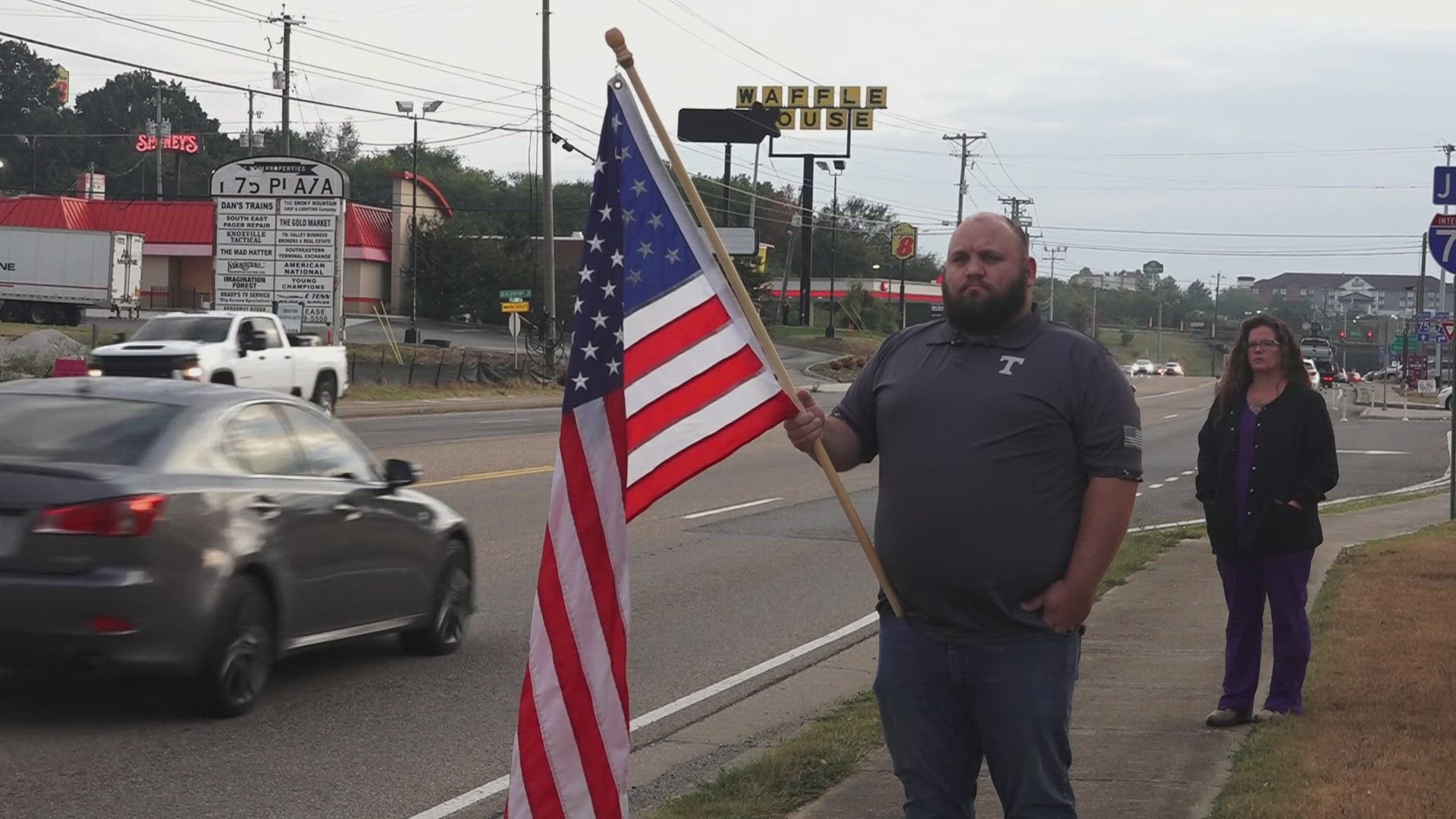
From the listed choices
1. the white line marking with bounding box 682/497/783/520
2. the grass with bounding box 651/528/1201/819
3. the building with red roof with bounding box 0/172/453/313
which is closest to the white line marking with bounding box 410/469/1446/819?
the grass with bounding box 651/528/1201/819

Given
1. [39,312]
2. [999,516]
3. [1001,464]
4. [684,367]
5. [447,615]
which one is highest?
[684,367]

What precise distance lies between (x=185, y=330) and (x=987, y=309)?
25.0m

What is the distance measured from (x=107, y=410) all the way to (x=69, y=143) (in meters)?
146

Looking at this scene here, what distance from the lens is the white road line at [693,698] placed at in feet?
22.5

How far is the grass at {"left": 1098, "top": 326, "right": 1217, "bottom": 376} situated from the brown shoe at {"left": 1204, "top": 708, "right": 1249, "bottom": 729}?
15256cm

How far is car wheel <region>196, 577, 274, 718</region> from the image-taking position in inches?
313

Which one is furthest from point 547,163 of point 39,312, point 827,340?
point 827,340

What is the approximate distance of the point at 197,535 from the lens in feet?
25.8

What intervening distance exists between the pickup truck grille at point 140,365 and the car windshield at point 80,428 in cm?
1834

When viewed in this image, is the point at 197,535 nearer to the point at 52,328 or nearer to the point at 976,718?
the point at 976,718

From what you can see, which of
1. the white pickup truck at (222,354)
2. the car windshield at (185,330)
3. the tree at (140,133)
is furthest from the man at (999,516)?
the tree at (140,133)

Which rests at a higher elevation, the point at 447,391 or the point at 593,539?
the point at 593,539

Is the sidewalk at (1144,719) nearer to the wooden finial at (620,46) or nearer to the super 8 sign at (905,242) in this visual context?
the wooden finial at (620,46)

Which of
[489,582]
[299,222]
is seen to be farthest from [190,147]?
[489,582]
